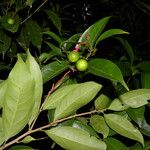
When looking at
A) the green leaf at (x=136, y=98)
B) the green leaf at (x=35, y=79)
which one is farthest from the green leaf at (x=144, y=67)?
the green leaf at (x=35, y=79)

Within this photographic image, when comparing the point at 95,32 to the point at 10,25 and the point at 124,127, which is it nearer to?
the point at 124,127

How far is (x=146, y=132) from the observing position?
116 cm

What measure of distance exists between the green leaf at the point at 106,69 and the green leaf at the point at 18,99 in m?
0.23

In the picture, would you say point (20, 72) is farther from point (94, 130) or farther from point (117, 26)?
point (117, 26)

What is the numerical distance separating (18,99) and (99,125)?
1.17 feet

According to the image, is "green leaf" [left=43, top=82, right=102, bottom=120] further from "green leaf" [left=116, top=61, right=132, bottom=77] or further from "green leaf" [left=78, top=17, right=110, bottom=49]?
"green leaf" [left=116, top=61, right=132, bottom=77]

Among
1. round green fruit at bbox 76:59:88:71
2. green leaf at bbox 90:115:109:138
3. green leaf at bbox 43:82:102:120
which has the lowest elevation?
green leaf at bbox 90:115:109:138

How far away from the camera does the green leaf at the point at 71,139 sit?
819 mm

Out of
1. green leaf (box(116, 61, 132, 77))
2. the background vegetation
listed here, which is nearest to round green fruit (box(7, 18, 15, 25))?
the background vegetation

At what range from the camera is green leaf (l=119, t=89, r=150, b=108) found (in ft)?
3.17

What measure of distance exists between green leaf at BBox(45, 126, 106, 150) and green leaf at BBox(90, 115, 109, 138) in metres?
0.15

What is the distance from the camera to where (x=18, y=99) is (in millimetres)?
718

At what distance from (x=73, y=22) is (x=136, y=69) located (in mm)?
2347

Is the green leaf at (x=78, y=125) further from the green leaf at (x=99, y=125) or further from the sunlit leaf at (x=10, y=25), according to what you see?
the sunlit leaf at (x=10, y=25)
